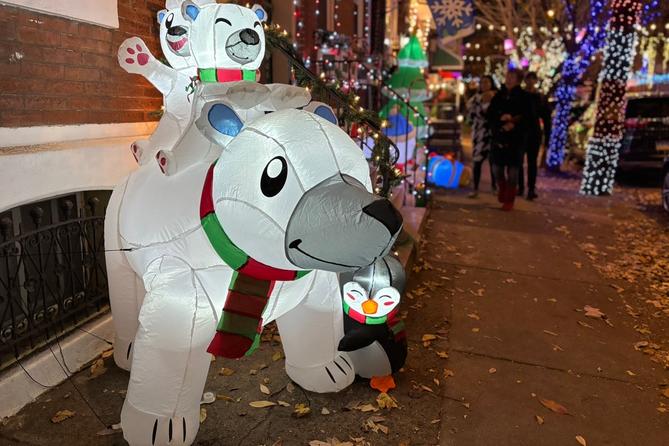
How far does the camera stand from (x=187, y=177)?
2.50 meters

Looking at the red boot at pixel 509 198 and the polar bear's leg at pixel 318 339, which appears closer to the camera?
the polar bear's leg at pixel 318 339

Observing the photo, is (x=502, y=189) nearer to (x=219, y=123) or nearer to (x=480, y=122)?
(x=480, y=122)

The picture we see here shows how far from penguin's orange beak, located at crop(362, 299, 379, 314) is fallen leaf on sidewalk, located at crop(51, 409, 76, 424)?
71.2 inches

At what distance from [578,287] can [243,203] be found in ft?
14.4

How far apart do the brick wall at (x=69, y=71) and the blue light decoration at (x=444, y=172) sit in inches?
274

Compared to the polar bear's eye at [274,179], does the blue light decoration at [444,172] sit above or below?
below

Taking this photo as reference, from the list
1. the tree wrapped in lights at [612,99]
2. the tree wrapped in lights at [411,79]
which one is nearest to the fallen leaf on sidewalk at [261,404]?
the tree wrapped in lights at [411,79]

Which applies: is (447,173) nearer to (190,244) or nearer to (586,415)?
(586,415)

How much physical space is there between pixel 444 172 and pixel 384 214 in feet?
28.2

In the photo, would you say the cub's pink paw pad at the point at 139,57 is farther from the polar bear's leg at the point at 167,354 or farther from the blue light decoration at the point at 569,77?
the blue light decoration at the point at 569,77

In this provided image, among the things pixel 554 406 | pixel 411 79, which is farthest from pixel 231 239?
pixel 411 79

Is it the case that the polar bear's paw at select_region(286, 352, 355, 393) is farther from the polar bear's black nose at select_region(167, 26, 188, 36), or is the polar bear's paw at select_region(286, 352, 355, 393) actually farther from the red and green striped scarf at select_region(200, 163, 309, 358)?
the polar bear's black nose at select_region(167, 26, 188, 36)

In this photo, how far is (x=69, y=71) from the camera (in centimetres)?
347

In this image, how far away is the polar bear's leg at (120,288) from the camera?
10.0ft
